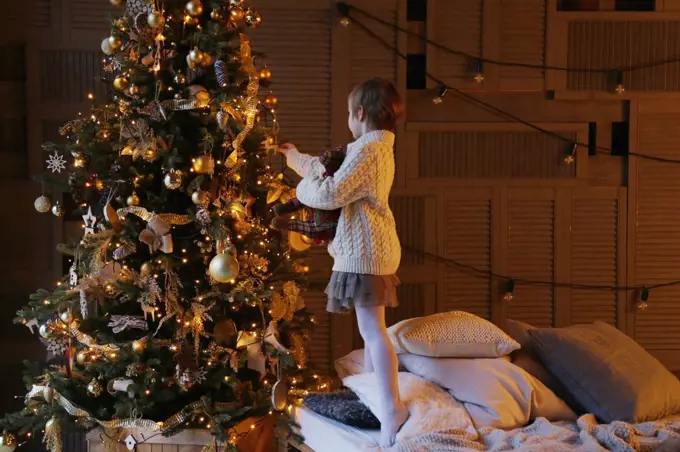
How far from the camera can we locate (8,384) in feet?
10.3

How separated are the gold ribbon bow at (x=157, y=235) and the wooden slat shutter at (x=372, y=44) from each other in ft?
4.41

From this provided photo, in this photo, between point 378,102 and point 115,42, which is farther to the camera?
point 115,42

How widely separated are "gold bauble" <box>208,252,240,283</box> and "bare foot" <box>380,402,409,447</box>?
62cm

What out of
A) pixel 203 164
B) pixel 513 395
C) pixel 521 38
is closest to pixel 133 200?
pixel 203 164

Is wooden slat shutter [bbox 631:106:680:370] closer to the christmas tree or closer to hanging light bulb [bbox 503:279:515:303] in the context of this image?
hanging light bulb [bbox 503:279:515:303]

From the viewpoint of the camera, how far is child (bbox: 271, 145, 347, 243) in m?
2.31

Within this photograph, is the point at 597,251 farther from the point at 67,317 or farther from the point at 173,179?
the point at 67,317

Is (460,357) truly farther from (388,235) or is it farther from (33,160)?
(33,160)

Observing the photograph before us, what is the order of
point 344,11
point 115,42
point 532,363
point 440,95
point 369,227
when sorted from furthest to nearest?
point 440,95 < point 344,11 < point 532,363 < point 115,42 < point 369,227

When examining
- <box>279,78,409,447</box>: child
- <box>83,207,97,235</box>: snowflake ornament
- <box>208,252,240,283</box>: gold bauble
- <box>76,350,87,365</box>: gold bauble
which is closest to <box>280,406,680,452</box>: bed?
<box>279,78,409,447</box>: child

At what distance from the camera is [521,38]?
3320mm

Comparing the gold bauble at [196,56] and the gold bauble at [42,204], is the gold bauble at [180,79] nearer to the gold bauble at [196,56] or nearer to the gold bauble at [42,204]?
the gold bauble at [196,56]

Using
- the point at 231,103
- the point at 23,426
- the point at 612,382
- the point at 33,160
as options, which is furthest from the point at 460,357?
the point at 33,160

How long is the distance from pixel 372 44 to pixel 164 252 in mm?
1490
